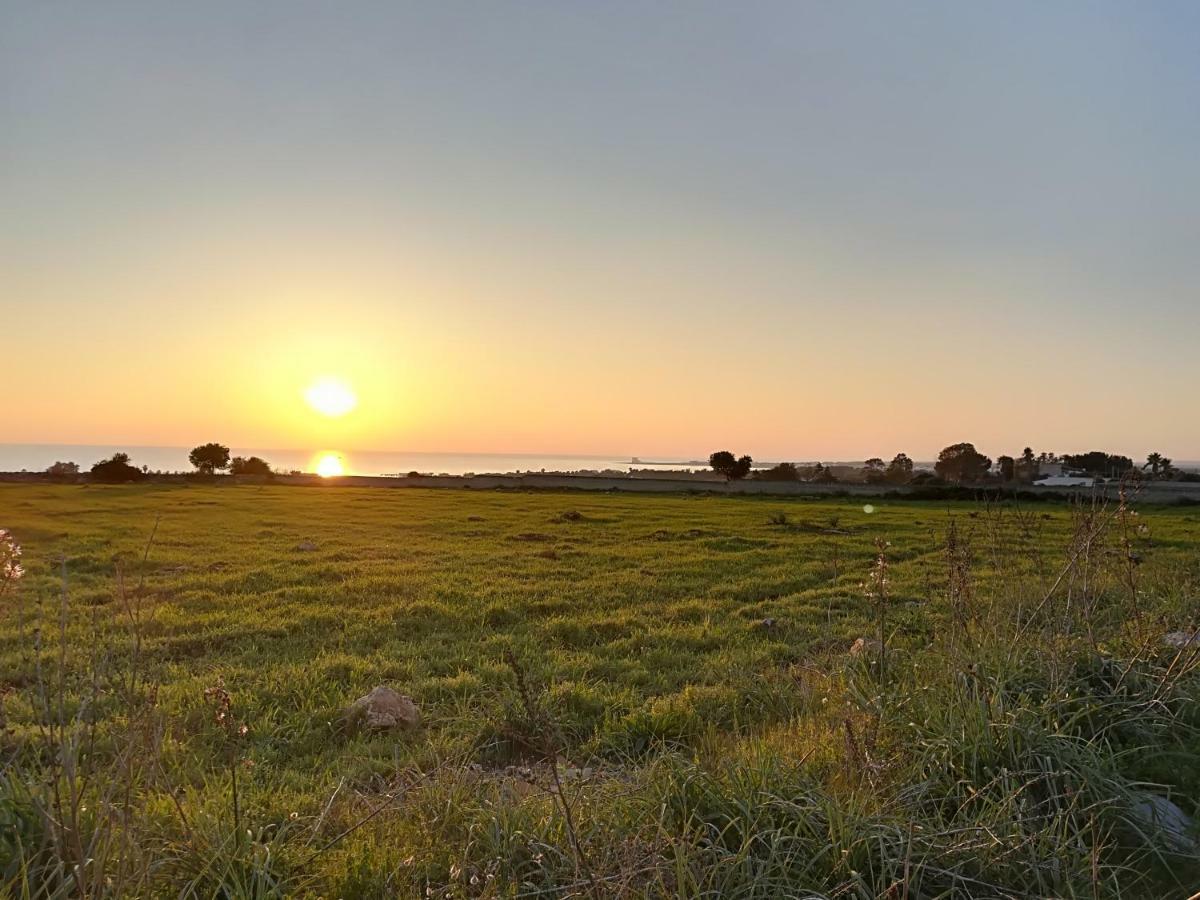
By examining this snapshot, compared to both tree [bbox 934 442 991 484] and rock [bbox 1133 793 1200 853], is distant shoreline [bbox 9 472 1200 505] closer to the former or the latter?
tree [bbox 934 442 991 484]

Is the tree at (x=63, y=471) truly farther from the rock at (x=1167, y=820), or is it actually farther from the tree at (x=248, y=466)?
the rock at (x=1167, y=820)

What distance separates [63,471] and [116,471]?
15.5 ft

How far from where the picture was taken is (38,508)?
91.5 ft

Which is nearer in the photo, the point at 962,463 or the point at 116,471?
the point at 116,471

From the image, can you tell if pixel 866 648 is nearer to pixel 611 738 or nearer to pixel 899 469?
pixel 611 738

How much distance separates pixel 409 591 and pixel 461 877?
1068cm

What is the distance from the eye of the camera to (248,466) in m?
60.6

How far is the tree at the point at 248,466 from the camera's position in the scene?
5929 cm

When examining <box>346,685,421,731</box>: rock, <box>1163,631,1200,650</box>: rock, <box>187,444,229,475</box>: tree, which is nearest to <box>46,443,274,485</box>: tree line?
<box>187,444,229,475</box>: tree

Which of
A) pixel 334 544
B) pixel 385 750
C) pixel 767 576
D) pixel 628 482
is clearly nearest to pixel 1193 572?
pixel 767 576

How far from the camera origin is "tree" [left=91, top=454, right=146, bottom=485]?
46.9m

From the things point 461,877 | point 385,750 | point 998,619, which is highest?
point 998,619

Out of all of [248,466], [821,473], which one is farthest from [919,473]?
[248,466]

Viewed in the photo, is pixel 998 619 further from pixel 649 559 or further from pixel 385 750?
pixel 649 559
